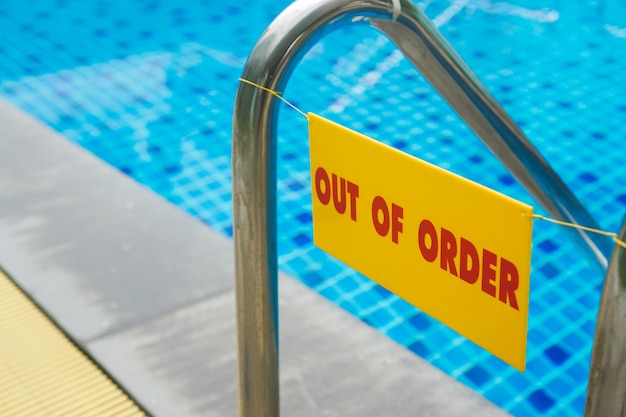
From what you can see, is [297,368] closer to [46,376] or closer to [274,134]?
[46,376]

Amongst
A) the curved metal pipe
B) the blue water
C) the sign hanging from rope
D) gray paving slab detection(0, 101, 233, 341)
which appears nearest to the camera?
the curved metal pipe

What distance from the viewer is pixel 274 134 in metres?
1.27

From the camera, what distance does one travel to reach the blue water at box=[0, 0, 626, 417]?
2844 mm

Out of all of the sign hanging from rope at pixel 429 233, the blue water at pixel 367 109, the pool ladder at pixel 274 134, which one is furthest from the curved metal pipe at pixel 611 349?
the blue water at pixel 367 109

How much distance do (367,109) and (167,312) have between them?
2.34m

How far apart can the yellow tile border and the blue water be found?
1.05 m

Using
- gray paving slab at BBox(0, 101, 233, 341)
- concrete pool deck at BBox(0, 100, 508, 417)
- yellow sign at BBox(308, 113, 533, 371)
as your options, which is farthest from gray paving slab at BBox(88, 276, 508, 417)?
yellow sign at BBox(308, 113, 533, 371)

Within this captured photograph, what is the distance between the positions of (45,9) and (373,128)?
316 cm

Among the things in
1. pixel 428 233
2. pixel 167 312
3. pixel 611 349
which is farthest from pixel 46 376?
pixel 611 349

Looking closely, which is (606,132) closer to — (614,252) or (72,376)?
(72,376)

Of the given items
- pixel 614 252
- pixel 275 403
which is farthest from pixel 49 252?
pixel 614 252

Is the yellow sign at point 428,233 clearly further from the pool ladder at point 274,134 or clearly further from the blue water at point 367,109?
the blue water at point 367,109

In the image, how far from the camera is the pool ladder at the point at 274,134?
47.3 inches

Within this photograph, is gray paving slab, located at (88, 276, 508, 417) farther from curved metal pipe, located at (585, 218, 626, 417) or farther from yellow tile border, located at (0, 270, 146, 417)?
curved metal pipe, located at (585, 218, 626, 417)
